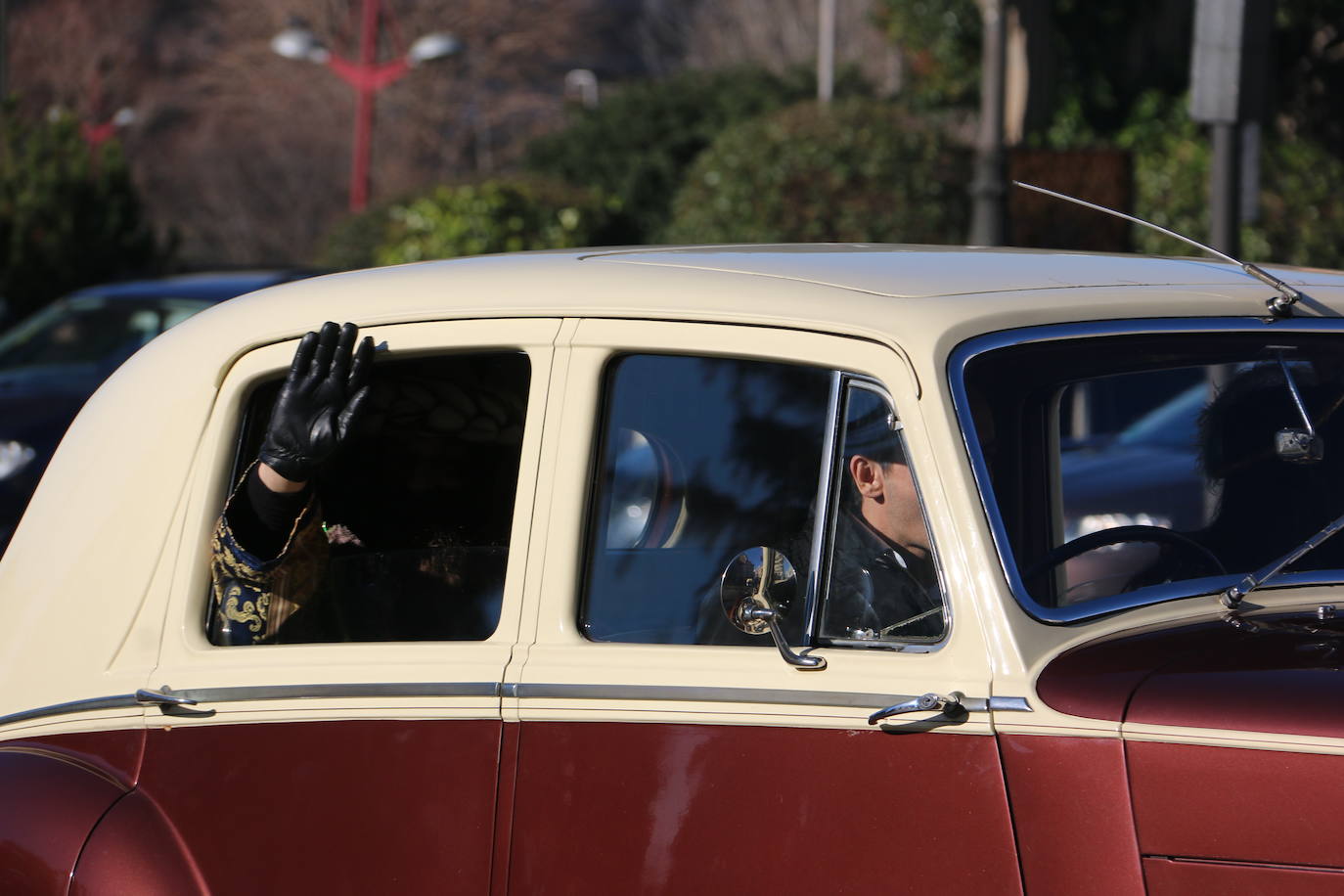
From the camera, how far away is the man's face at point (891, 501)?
7.86 ft

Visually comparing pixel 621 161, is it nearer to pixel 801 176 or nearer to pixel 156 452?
pixel 801 176

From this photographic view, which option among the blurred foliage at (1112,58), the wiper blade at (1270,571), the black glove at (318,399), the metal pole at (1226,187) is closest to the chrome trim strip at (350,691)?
the black glove at (318,399)

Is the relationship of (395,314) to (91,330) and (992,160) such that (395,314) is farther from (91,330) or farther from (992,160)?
(992,160)

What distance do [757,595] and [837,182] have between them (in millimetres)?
12758

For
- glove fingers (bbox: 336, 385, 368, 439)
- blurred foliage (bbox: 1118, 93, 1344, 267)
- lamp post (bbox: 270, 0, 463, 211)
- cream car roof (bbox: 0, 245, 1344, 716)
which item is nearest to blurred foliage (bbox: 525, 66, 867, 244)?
lamp post (bbox: 270, 0, 463, 211)

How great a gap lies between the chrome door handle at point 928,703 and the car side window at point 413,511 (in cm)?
69

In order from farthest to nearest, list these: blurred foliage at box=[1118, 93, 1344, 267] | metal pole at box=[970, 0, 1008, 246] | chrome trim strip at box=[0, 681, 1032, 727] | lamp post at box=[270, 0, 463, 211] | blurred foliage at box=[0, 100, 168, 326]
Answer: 1. lamp post at box=[270, 0, 463, 211]
2. blurred foliage at box=[0, 100, 168, 326]
3. blurred foliage at box=[1118, 93, 1344, 267]
4. metal pole at box=[970, 0, 1008, 246]
5. chrome trim strip at box=[0, 681, 1032, 727]

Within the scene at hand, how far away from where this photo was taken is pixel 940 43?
19703mm

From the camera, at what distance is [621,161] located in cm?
2269

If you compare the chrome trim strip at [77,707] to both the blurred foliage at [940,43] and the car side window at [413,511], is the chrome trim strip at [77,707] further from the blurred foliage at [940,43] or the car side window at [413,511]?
the blurred foliage at [940,43]

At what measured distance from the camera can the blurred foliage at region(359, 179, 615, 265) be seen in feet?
54.5

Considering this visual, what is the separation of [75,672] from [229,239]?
3622cm

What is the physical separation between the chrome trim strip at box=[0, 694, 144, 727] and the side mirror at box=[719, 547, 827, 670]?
3.52 feet

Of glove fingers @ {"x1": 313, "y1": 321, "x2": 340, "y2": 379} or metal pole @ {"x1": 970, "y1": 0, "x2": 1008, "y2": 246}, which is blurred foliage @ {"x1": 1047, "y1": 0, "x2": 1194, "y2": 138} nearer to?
metal pole @ {"x1": 970, "y1": 0, "x2": 1008, "y2": 246}
